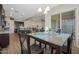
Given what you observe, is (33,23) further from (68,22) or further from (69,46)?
(69,46)

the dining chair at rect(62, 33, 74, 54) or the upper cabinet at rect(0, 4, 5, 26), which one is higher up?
the upper cabinet at rect(0, 4, 5, 26)

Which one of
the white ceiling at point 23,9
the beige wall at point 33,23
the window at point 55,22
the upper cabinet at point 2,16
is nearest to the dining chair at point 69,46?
the window at point 55,22

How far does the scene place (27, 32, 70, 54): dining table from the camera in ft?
6.45

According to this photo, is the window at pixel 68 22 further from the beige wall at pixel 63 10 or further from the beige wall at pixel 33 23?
the beige wall at pixel 33 23

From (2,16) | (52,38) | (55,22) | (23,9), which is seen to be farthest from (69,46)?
(2,16)

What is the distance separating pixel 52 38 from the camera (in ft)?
6.64

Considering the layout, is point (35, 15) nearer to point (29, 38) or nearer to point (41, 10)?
point (41, 10)

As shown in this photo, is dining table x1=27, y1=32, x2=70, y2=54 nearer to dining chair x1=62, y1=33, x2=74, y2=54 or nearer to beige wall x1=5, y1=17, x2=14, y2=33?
dining chair x1=62, y1=33, x2=74, y2=54

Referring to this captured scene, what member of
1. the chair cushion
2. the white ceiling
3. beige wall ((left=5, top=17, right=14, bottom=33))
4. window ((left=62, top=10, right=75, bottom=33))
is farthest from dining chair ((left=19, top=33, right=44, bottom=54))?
window ((left=62, top=10, right=75, bottom=33))

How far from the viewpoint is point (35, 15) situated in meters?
2.04

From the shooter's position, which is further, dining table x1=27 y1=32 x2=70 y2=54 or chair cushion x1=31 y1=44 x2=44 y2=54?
chair cushion x1=31 y1=44 x2=44 y2=54
